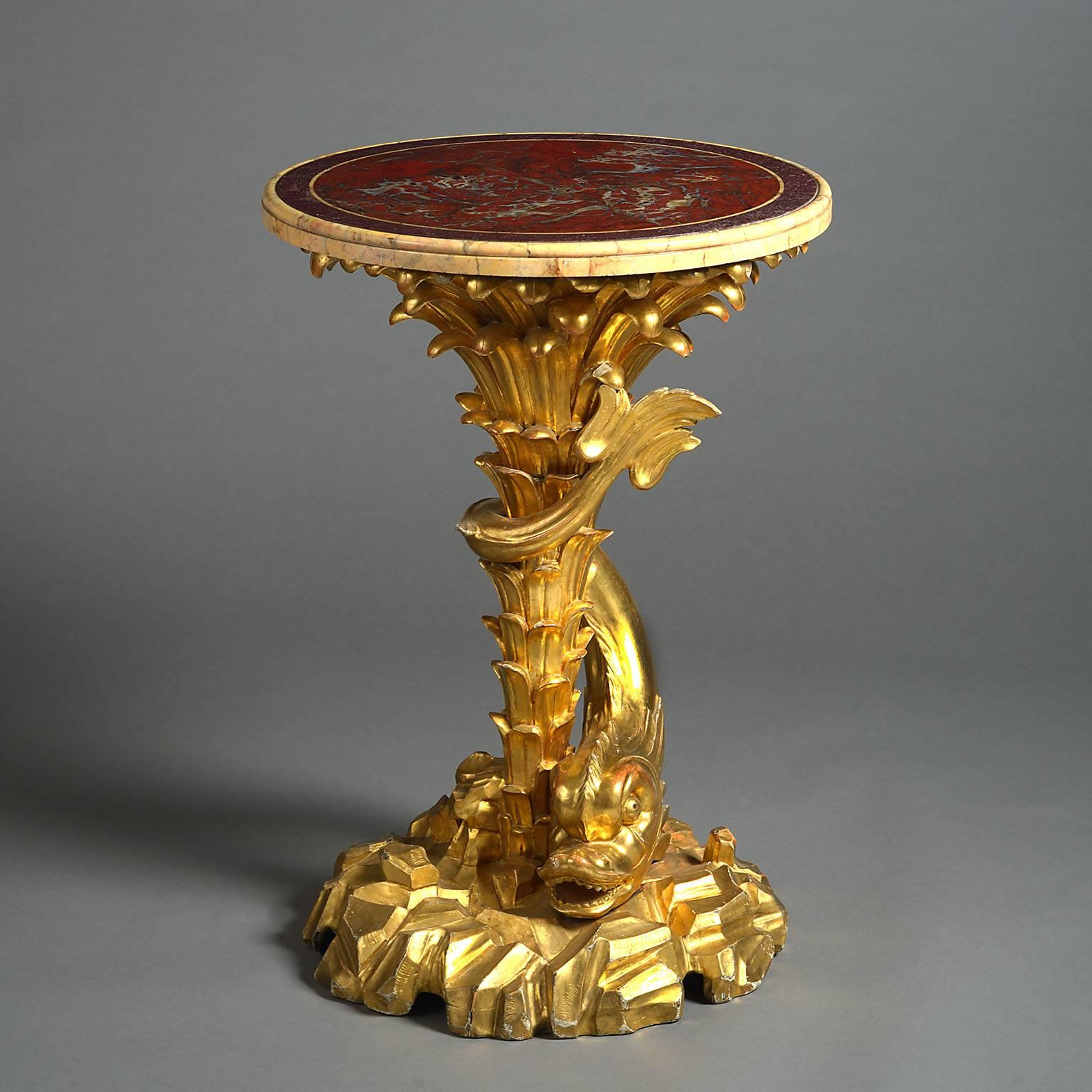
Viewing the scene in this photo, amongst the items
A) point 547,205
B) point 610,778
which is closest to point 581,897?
point 610,778

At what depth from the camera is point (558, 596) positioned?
430cm

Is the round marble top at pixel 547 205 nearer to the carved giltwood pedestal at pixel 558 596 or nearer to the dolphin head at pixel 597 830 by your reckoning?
the carved giltwood pedestal at pixel 558 596

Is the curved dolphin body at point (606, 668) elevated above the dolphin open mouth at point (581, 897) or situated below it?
above

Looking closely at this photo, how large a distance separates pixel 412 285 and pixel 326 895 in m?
1.31

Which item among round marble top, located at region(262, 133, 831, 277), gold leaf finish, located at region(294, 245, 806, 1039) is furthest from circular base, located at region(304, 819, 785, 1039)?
round marble top, located at region(262, 133, 831, 277)

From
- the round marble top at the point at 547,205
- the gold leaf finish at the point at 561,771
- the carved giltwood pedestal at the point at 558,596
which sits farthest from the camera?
the gold leaf finish at the point at 561,771

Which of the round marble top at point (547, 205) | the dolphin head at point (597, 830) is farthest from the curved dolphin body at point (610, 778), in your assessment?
the round marble top at point (547, 205)

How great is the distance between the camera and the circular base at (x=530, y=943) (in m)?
4.14

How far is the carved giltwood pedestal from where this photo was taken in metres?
3.96

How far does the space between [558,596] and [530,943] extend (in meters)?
0.69

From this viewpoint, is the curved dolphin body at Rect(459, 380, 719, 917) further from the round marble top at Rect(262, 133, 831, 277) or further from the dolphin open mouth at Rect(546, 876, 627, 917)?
the round marble top at Rect(262, 133, 831, 277)

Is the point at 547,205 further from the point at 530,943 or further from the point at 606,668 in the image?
the point at 530,943

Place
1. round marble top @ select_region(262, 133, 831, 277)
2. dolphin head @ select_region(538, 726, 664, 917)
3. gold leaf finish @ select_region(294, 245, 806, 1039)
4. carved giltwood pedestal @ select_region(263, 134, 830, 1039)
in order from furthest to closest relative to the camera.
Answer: dolphin head @ select_region(538, 726, 664, 917)
gold leaf finish @ select_region(294, 245, 806, 1039)
carved giltwood pedestal @ select_region(263, 134, 830, 1039)
round marble top @ select_region(262, 133, 831, 277)

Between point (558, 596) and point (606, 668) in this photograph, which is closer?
point (558, 596)
